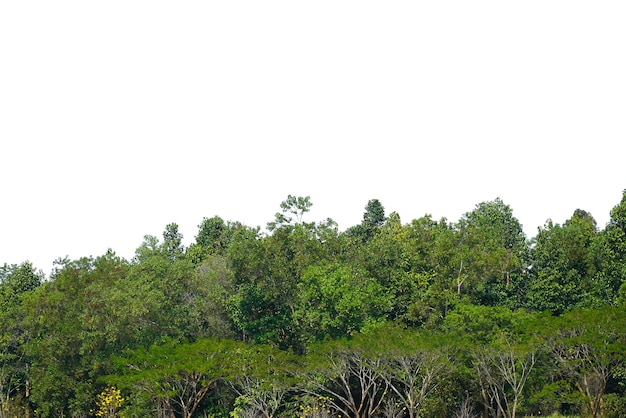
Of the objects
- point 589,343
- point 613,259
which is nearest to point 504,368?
point 589,343

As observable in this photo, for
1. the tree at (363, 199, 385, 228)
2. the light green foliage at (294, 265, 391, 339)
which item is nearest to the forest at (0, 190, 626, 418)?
the light green foliage at (294, 265, 391, 339)

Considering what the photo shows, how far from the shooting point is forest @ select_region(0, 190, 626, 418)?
4181 centimetres

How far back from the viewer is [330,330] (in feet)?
151

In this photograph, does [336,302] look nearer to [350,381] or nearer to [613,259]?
[350,381]

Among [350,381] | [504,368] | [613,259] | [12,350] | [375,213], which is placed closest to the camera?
[504,368]

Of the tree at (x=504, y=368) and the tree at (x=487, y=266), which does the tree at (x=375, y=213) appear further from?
the tree at (x=504, y=368)

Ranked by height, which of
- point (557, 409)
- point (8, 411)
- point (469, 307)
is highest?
point (469, 307)

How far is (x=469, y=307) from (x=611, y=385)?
1158cm

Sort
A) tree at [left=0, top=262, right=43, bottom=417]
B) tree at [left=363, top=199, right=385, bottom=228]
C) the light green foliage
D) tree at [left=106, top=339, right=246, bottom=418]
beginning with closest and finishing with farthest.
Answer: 1. tree at [left=106, top=339, right=246, bottom=418]
2. the light green foliage
3. tree at [left=0, top=262, right=43, bottom=417]
4. tree at [left=363, top=199, right=385, bottom=228]

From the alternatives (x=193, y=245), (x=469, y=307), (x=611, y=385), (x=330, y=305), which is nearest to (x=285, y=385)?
(x=330, y=305)

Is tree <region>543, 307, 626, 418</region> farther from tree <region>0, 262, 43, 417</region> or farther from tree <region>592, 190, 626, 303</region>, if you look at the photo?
tree <region>0, 262, 43, 417</region>

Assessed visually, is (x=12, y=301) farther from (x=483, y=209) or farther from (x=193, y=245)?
Answer: (x=483, y=209)

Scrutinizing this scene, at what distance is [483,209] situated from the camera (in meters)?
79.9

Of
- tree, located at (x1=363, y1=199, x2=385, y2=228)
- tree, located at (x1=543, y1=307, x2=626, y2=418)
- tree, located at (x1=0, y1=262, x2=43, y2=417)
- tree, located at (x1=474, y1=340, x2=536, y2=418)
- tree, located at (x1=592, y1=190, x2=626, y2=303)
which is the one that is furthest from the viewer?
tree, located at (x1=363, y1=199, x2=385, y2=228)
